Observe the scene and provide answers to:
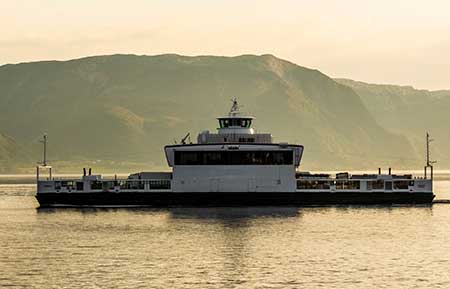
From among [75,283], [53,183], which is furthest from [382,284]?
[53,183]

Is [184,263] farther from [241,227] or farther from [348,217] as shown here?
[348,217]

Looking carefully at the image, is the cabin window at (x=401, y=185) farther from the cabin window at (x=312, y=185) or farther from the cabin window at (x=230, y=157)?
the cabin window at (x=230, y=157)

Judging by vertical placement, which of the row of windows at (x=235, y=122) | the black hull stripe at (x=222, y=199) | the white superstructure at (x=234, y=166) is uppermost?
the row of windows at (x=235, y=122)

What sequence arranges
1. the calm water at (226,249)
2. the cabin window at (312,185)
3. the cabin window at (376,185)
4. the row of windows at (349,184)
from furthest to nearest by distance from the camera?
the cabin window at (376,185)
the row of windows at (349,184)
the cabin window at (312,185)
the calm water at (226,249)

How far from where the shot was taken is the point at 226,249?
7100 cm

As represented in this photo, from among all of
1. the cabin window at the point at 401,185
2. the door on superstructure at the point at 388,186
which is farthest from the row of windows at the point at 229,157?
the cabin window at the point at 401,185

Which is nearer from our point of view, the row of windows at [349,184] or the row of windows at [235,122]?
the row of windows at [349,184]

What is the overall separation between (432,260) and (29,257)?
2876 cm

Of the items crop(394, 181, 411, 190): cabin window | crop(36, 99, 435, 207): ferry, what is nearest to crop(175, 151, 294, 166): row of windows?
crop(36, 99, 435, 207): ferry

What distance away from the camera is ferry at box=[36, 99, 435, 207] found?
4331 inches

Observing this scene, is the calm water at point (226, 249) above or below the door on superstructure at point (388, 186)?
below

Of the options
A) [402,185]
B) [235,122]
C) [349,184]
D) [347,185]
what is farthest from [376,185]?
[235,122]

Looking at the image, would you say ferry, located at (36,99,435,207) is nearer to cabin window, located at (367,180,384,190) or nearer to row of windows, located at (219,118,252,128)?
cabin window, located at (367,180,384,190)

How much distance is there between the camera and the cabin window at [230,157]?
109938 mm
